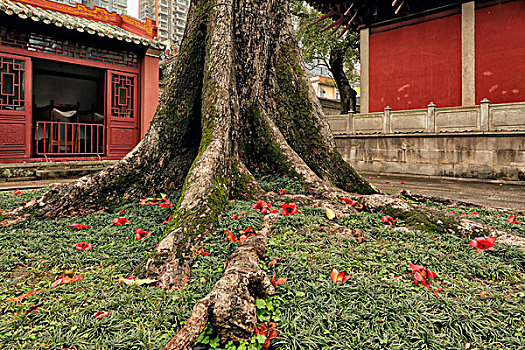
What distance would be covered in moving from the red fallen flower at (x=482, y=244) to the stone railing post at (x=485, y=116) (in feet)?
29.2

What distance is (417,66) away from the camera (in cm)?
1321

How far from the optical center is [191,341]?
54.6 inches

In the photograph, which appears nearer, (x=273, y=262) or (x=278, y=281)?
(x=278, y=281)

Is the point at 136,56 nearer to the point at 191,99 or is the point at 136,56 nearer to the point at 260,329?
the point at 191,99

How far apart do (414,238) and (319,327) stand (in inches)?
56.5

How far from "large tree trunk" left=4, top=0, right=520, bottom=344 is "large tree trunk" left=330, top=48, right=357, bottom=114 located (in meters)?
18.2

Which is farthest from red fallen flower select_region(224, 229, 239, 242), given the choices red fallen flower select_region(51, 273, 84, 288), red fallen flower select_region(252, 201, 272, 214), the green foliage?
the green foliage

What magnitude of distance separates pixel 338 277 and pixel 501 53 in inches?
532

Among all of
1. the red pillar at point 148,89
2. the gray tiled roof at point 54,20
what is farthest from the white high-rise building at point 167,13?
the gray tiled roof at point 54,20

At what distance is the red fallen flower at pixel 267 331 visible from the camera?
1.45 meters

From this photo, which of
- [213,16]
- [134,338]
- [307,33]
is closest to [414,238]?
[134,338]

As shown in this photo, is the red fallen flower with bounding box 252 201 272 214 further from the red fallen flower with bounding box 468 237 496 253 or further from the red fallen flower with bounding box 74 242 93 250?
the red fallen flower with bounding box 468 237 496 253

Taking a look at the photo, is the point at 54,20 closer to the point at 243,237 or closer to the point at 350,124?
the point at 243,237

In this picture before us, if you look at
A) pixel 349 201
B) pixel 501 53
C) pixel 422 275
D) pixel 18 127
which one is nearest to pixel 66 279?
pixel 422 275
